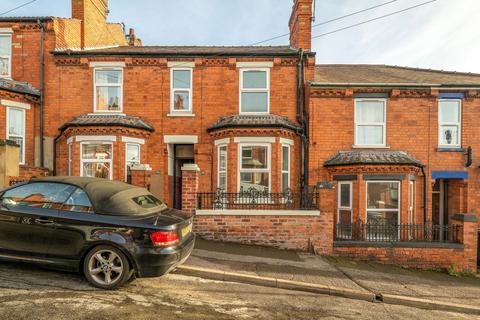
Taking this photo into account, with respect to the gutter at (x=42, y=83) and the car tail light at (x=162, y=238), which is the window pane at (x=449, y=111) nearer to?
the car tail light at (x=162, y=238)

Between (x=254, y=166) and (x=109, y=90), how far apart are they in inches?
246

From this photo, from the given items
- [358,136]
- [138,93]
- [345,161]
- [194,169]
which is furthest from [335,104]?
[138,93]

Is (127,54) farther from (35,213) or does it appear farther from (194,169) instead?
(35,213)

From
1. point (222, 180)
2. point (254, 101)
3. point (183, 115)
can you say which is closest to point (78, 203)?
point (222, 180)

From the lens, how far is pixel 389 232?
7.94m

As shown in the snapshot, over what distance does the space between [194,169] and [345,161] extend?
5223mm

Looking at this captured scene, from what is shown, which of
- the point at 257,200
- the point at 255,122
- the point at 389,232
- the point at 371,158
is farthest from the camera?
the point at 255,122

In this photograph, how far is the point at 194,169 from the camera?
7629 mm

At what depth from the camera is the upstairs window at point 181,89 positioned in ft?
35.6

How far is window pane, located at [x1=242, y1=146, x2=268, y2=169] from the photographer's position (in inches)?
394

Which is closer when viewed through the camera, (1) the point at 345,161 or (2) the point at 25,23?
(1) the point at 345,161

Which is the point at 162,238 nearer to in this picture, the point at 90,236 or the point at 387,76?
the point at 90,236

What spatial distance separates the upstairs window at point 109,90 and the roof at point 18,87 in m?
2.19

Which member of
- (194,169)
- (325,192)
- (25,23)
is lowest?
(325,192)
